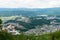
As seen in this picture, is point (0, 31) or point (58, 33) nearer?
point (0, 31)

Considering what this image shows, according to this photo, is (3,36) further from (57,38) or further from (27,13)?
(27,13)

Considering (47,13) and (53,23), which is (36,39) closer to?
(53,23)

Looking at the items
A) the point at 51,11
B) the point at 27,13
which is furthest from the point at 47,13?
the point at 27,13

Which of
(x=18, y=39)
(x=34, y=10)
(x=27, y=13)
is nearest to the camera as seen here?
(x=18, y=39)

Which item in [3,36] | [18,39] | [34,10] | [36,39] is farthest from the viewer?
[34,10]

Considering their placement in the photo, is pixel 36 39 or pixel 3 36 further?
pixel 36 39

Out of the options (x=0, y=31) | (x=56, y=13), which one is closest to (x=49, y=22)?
(x=56, y=13)

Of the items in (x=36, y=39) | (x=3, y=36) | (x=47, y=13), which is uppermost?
(x=3, y=36)

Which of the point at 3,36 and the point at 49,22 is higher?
the point at 3,36

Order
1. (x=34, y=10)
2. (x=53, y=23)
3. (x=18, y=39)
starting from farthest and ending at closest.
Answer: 1. (x=34, y=10)
2. (x=53, y=23)
3. (x=18, y=39)
